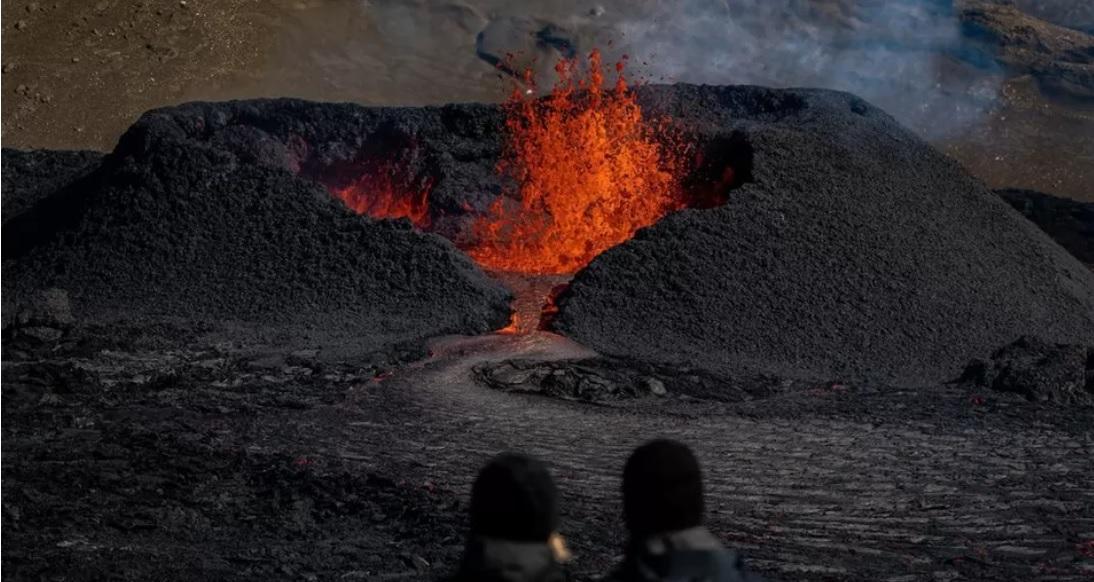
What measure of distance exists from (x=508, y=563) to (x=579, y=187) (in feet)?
35.7

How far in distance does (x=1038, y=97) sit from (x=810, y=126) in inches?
618

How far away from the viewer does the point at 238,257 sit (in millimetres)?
10672

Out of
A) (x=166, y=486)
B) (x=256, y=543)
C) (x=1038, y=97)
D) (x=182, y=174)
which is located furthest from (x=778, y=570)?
(x=1038, y=97)

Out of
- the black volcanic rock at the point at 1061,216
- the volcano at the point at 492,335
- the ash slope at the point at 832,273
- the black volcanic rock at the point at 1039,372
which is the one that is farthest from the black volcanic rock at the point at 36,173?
the black volcanic rock at the point at 1061,216

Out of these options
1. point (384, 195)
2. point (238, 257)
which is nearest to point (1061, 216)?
point (384, 195)

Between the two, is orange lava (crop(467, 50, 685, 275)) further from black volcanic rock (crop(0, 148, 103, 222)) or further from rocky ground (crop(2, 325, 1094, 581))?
black volcanic rock (crop(0, 148, 103, 222))

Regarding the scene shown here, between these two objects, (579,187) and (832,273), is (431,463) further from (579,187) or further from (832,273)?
(579,187)

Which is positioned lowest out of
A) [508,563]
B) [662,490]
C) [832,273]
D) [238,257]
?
[508,563]

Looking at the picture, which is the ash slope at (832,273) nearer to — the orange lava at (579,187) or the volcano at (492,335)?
the volcano at (492,335)

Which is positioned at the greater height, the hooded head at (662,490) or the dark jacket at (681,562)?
the hooded head at (662,490)

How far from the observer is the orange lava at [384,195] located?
12852mm

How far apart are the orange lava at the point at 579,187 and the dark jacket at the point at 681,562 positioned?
33.8 ft

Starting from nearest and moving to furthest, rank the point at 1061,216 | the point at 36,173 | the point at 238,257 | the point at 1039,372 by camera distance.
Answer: the point at 1039,372, the point at 238,257, the point at 36,173, the point at 1061,216

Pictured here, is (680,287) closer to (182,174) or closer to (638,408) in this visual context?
(638,408)
